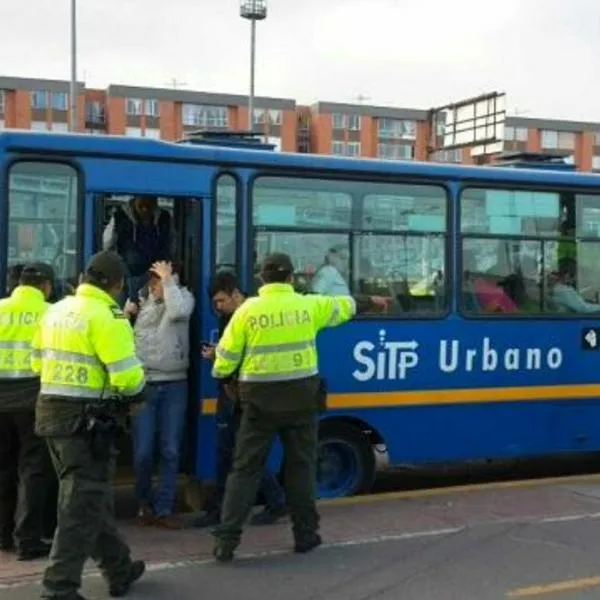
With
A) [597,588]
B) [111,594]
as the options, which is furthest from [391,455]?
[111,594]

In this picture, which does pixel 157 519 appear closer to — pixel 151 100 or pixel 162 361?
pixel 162 361

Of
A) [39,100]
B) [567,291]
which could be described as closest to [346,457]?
[567,291]

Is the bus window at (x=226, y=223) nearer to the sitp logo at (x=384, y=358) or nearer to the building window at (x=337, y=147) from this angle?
the sitp logo at (x=384, y=358)

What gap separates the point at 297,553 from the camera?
6180 mm

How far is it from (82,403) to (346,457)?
3353 mm

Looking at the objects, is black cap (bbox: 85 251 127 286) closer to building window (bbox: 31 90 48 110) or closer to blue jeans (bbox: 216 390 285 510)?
blue jeans (bbox: 216 390 285 510)

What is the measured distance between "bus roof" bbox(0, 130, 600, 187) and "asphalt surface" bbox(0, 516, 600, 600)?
9.07 feet

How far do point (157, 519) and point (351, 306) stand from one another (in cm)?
197

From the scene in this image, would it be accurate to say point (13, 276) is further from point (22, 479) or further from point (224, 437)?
point (224, 437)

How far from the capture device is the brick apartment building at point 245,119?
77250 mm

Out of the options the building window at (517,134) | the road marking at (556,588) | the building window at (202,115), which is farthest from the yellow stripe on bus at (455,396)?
the building window at (517,134)

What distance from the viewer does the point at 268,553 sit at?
6.21m

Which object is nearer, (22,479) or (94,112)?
(22,479)

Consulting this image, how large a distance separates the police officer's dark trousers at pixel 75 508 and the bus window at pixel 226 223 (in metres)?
2.44
